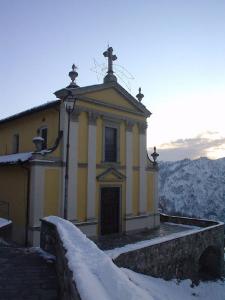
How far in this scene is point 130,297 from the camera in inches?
125

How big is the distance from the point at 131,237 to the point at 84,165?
442 centimetres

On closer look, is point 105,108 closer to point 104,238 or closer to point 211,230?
point 104,238

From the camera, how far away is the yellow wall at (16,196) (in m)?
13.9

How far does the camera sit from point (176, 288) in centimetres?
1268

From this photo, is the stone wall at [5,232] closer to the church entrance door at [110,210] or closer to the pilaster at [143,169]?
the church entrance door at [110,210]

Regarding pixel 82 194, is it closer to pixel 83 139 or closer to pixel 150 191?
pixel 83 139

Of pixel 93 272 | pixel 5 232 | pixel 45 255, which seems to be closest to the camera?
pixel 93 272

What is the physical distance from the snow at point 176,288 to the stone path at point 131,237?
8.33 feet

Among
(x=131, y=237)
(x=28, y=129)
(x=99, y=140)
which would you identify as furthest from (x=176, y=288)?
(x=28, y=129)

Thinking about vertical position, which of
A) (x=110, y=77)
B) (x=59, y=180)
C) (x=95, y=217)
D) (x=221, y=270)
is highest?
(x=110, y=77)

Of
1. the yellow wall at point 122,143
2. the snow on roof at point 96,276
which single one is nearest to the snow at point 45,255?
the snow on roof at point 96,276

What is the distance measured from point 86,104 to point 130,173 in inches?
185

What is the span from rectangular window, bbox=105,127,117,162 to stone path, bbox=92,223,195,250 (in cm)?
395

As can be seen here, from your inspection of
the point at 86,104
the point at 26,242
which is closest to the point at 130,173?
the point at 86,104
